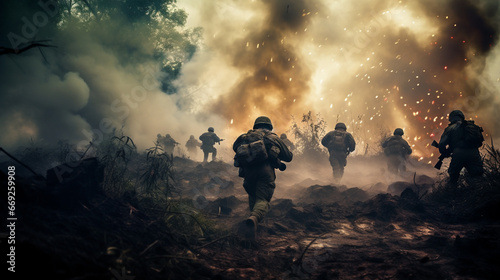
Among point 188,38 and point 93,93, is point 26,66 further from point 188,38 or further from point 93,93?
point 188,38

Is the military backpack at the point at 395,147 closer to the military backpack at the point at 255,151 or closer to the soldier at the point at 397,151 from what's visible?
the soldier at the point at 397,151

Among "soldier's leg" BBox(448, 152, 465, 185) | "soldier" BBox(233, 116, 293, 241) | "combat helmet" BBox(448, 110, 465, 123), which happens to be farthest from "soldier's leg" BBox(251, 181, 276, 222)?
"combat helmet" BBox(448, 110, 465, 123)

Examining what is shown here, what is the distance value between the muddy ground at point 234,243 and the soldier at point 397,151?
5.84 m

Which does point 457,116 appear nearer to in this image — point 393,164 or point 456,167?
point 456,167

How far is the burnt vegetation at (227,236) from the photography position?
70.8 inches

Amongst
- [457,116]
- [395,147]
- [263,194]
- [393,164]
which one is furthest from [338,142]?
[263,194]

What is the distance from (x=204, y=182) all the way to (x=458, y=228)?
8.35m

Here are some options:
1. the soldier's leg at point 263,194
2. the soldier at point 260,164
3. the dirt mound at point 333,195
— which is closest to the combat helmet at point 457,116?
the dirt mound at point 333,195

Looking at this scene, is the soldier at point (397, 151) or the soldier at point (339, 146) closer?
the soldier at point (339, 146)

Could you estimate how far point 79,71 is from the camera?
Answer: 1463 centimetres

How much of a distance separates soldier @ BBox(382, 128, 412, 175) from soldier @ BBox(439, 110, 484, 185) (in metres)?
4.64

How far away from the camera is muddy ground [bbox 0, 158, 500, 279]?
1711mm

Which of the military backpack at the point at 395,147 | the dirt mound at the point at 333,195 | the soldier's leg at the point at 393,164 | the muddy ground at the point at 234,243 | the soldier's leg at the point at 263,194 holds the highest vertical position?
the military backpack at the point at 395,147

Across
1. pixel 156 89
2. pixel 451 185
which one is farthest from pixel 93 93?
pixel 451 185
